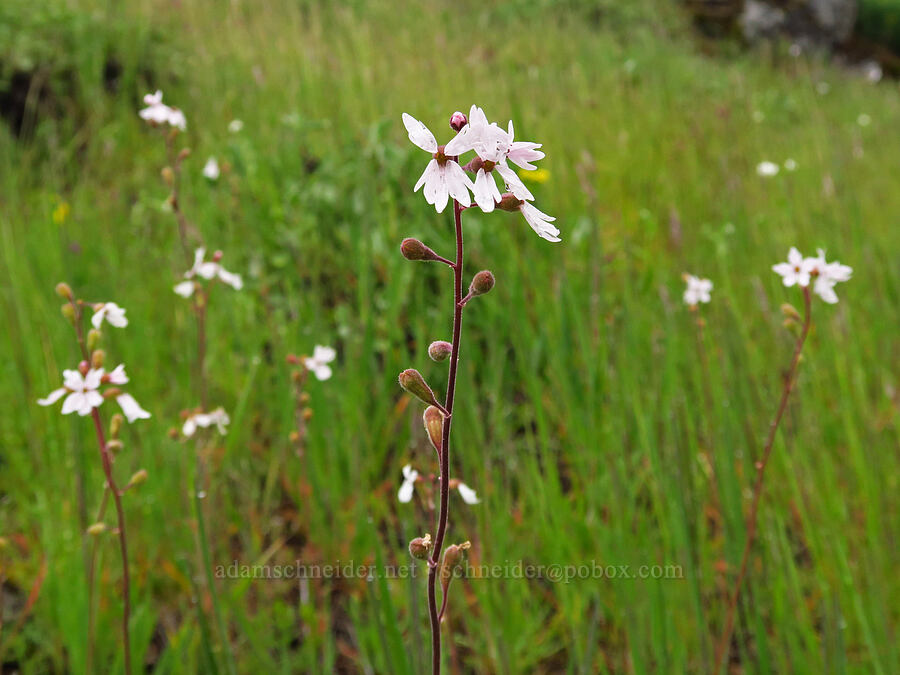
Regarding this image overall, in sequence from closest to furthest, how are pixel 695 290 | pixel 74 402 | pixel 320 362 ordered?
pixel 74 402, pixel 320 362, pixel 695 290

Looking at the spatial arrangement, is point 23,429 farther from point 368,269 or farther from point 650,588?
point 650,588

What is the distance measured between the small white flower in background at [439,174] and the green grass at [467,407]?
0.45 metres

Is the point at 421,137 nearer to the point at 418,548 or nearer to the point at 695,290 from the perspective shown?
the point at 418,548

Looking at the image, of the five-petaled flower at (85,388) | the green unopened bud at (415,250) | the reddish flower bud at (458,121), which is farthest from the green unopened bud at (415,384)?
the five-petaled flower at (85,388)

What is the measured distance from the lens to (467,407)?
1550 millimetres

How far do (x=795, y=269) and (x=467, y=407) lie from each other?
70cm

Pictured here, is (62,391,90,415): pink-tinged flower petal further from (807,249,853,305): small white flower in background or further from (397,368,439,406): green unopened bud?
(807,249,853,305): small white flower in background

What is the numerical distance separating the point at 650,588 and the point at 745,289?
4.89 feet

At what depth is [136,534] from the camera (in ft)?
5.03

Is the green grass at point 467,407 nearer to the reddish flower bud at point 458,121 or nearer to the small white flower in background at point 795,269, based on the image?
the small white flower in background at point 795,269

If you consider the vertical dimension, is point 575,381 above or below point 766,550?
above

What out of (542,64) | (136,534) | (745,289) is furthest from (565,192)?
(542,64)

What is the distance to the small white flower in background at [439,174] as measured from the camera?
677 mm

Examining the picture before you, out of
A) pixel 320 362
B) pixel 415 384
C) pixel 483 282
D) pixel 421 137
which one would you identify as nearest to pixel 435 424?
pixel 415 384
